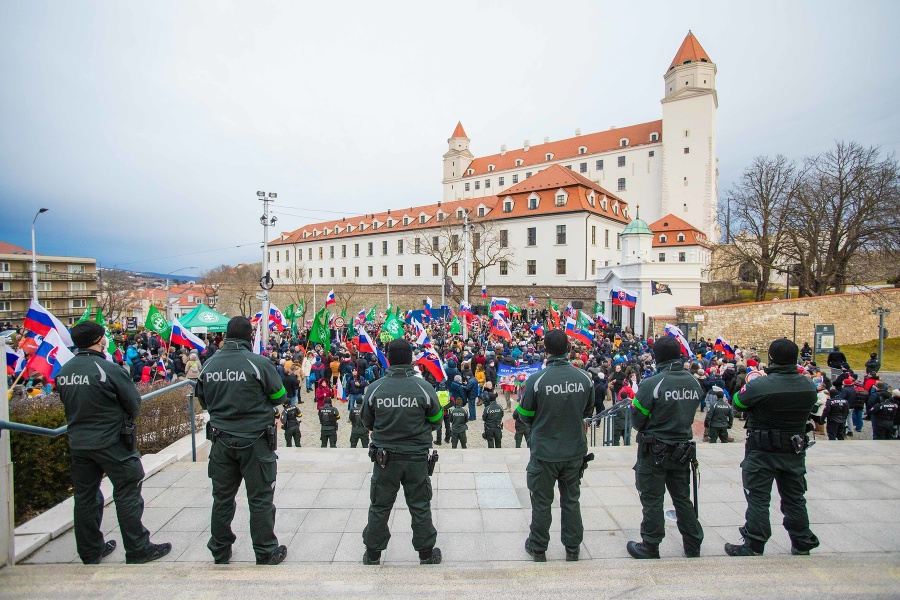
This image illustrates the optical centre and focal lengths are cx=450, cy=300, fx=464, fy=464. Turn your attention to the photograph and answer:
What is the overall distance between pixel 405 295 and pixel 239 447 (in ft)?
186

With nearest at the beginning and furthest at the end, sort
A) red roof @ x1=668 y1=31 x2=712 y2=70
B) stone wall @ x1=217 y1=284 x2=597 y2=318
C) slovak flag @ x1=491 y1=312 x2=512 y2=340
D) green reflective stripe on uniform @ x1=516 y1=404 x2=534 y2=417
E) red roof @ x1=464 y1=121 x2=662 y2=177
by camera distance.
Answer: green reflective stripe on uniform @ x1=516 y1=404 x2=534 y2=417 < slovak flag @ x1=491 y1=312 x2=512 y2=340 < stone wall @ x1=217 y1=284 x2=597 y2=318 < red roof @ x1=668 y1=31 x2=712 y2=70 < red roof @ x1=464 y1=121 x2=662 y2=177

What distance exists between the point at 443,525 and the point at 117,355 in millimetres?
16154

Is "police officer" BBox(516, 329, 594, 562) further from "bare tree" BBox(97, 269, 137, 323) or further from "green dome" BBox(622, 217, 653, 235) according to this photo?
"bare tree" BBox(97, 269, 137, 323)

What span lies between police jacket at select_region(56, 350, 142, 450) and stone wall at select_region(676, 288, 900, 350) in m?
27.0

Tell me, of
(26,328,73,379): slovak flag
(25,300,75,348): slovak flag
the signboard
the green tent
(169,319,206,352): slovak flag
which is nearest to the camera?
(26,328,73,379): slovak flag

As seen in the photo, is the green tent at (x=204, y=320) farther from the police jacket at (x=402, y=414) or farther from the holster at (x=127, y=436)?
the police jacket at (x=402, y=414)

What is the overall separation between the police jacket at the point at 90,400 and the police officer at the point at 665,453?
14.8 feet

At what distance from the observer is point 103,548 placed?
3.93 meters

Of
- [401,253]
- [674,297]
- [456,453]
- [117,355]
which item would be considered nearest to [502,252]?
[401,253]

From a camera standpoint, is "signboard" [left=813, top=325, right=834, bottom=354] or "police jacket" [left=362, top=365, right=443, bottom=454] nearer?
"police jacket" [left=362, top=365, right=443, bottom=454]

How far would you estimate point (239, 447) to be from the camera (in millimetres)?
3787

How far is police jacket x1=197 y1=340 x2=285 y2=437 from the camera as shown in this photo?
3832mm

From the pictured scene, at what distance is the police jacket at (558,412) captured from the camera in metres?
3.96

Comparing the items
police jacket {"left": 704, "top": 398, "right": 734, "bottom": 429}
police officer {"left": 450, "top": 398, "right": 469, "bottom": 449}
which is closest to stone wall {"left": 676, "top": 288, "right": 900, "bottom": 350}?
police jacket {"left": 704, "top": 398, "right": 734, "bottom": 429}
